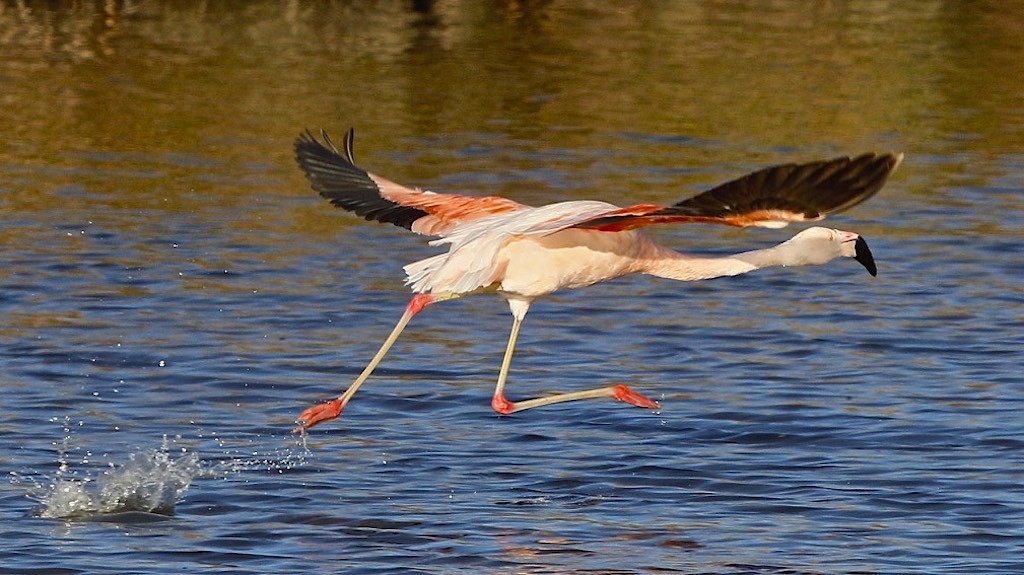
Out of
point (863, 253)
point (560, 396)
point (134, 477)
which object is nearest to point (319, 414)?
point (134, 477)

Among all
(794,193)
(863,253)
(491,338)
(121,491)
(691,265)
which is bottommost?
(491,338)

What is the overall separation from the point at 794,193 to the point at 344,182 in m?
2.87

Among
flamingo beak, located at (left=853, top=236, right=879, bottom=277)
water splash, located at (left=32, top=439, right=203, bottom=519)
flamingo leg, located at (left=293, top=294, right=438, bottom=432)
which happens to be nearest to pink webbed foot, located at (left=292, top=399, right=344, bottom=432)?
flamingo leg, located at (left=293, top=294, right=438, bottom=432)

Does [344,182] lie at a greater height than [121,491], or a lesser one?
greater

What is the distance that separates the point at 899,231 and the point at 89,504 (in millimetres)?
8064

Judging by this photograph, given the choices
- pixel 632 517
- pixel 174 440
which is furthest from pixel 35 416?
pixel 632 517

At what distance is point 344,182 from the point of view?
1007 cm

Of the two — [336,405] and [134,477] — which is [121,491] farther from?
[336,405]

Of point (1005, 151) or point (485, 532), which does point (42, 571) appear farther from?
point (1005, 151)

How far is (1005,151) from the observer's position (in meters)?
19.0

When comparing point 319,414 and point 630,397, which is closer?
point 319,414

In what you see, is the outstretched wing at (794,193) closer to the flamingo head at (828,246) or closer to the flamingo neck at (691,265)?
the flamingo head at (828,246)

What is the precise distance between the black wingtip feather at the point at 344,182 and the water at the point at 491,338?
110cm

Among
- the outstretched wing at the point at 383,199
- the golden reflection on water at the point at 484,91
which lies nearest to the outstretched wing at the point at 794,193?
the outstretched wing at the point at 383,199
